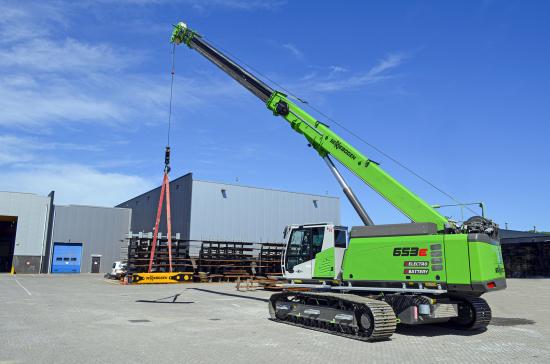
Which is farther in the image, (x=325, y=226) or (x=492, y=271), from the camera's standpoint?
(x=325, y=226)

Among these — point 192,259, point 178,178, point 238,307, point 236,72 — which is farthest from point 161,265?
point 236,72

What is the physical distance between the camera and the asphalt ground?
8.54 metres

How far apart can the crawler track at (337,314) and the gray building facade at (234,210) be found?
27.7 meters

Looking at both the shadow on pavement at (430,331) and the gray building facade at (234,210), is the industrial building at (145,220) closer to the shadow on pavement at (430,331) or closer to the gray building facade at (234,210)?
the gray building facade at (234,210)

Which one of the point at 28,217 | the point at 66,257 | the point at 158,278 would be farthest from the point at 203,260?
the point at 28,217

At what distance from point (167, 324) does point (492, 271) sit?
8.73 meters

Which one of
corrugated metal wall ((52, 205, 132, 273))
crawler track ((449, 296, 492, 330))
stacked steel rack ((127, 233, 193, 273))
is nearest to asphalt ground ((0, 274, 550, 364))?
crawler track ((449, 296, 492, 330))

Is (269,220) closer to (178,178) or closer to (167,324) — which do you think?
(178,178)

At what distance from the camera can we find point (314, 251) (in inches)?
530

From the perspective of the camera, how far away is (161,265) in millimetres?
32469

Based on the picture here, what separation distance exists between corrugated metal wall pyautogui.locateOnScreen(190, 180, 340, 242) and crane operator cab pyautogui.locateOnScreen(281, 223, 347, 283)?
27.4 metres

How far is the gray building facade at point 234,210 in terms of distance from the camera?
4103 cm

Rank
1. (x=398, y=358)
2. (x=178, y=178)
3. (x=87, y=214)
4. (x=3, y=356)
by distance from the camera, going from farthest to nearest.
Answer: (x=87, y=214) < (x=178, y=178) < (x=398, y=358) < (x=3, y=356)

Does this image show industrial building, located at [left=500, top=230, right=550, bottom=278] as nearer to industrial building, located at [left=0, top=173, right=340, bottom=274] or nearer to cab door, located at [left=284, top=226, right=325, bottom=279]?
industrial building, located at [left=0, top=173, right=340, bottom=274]
